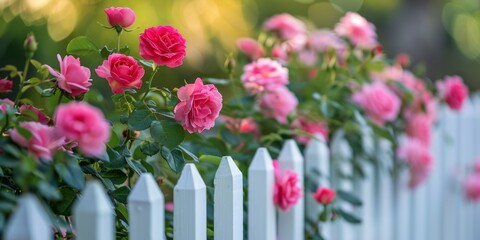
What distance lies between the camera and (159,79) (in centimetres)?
680

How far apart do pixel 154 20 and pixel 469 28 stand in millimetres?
5101

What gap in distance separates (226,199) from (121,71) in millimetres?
341

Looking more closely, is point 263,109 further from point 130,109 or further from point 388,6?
point 388,6

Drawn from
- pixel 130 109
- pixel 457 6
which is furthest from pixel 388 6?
pixel 130 109

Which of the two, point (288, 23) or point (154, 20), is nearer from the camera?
point (288, 23)

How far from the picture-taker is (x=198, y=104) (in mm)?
1482

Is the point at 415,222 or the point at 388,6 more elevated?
the point at 388,6

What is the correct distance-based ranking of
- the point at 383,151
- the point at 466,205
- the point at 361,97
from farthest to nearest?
1. the point at 466,205
2. the point at 383,151
3. the point at 361,97

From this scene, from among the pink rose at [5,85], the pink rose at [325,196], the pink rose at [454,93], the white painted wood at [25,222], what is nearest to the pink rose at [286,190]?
the pink rose at [325,196]

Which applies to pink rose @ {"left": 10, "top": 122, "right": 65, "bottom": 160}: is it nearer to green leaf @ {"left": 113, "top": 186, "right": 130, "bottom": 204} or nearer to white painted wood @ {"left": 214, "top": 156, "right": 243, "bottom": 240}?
green leaf @ {"left": 113, "top": 186, "right": 130, "bottom": 204}

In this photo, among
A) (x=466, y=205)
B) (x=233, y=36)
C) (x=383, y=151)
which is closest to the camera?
(x=383, y=151)

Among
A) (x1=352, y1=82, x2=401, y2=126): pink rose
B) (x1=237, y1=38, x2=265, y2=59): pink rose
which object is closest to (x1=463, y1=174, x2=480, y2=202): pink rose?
(x1=352, y1=82, x2=401, y2=126): pink rose

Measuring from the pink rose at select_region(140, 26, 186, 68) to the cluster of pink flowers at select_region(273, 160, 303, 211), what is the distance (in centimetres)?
48

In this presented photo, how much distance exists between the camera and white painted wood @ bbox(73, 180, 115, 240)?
1.15 m
